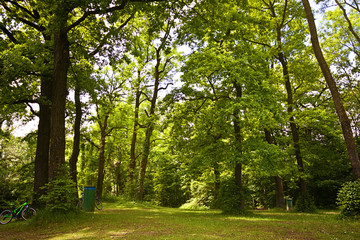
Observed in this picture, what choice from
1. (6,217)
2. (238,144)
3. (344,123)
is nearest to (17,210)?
(6,217)

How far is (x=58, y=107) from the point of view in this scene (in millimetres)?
10078

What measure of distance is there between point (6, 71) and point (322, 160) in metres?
23.1

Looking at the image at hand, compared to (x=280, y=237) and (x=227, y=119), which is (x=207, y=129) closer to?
(x=227, y=119)

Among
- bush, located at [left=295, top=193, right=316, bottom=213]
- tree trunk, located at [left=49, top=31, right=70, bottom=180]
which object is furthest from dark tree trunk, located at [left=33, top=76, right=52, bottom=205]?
bush, located at [left=295, top=193, right=316, bottom=213]

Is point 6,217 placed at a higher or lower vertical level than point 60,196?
lower

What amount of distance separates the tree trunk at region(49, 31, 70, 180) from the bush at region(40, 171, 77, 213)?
0.41 m

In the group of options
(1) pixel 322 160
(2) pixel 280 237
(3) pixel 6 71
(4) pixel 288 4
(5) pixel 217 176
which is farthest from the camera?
(1) pixel 322 160

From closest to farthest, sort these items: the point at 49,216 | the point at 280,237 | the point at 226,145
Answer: the point at 280,237, the point at 49,216, the point at 226,145

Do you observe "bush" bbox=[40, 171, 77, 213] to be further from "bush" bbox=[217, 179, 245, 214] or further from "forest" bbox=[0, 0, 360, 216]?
"bush" bbox=[217, 179, 245, 214]

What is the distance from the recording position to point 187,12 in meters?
10.1

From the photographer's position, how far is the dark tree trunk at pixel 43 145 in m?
12.0

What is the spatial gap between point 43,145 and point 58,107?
12.3 ft

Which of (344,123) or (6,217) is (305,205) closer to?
(344,123)

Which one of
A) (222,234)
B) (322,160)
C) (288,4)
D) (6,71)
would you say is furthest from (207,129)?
(322,160)
